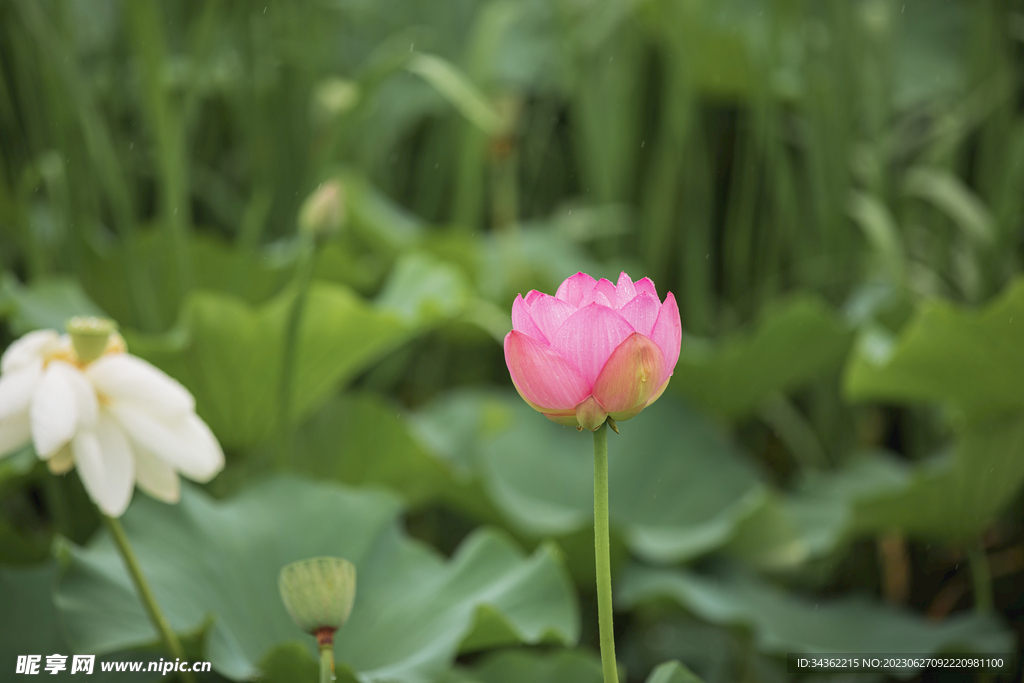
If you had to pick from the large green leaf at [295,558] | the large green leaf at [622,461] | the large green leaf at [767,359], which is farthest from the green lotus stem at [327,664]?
the large green leaf at [767,359]

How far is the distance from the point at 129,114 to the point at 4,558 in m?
0.75

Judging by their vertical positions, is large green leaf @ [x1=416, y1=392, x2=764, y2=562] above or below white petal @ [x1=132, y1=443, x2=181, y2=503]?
above

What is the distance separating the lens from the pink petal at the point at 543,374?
11.9 inches

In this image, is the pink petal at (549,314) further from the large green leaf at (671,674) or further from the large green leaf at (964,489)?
the large green leaf at (964,489)

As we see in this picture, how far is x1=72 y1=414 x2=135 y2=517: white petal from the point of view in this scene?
16.0 inches

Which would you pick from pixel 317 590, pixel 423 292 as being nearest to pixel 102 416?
pixel 317 590

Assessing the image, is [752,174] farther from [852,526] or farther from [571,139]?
[852,526]

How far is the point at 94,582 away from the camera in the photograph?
21.0 inches

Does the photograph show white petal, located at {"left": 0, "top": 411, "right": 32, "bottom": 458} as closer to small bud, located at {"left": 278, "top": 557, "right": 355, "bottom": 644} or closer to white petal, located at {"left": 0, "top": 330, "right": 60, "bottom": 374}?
white petal, located at {"left": 0, "top": 330, "right": 60, "bottom": 374}

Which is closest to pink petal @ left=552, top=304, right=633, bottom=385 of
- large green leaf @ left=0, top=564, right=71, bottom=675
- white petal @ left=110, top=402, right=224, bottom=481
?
white petal @ left=110, top=402, right=224, bottom=481

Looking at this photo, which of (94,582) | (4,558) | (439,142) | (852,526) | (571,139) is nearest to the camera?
(94,582)

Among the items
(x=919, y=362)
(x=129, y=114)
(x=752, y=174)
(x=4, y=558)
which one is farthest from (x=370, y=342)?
(x=129, y=114)

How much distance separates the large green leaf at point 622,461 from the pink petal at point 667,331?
0.56 m

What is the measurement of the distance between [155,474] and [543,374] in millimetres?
265
